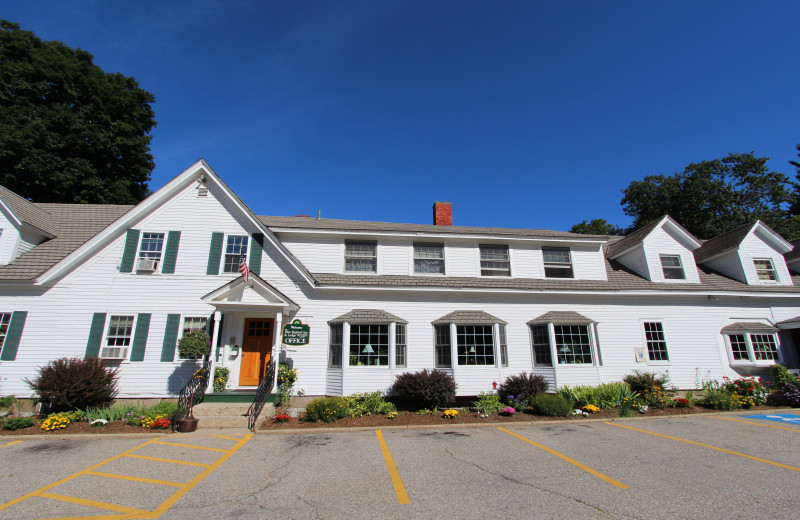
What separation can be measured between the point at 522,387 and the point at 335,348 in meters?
7.08

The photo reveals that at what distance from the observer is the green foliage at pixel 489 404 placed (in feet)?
39.8

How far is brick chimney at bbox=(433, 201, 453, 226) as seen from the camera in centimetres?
2062

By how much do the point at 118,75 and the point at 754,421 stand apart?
145 feet

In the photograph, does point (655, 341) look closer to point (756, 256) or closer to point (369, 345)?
point (756, 256)

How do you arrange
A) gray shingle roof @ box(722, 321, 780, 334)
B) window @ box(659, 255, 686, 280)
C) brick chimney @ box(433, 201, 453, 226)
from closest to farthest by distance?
gray shingle roof @ box(722, 321, 780, 334) → window @ box(659, 255, 686, 280) → brick chimney @ box(433, 201, 453, 226)

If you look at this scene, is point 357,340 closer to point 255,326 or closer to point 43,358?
point 255,326

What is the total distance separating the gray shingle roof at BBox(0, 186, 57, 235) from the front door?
959 cm

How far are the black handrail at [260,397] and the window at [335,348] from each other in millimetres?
2160

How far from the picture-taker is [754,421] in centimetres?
1079

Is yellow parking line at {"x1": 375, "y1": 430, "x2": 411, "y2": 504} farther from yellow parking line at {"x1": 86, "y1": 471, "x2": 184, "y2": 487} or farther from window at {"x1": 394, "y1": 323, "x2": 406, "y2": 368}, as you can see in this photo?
window at {"x1": 394, "y1": 323, "x2": 406, "y2": 368}

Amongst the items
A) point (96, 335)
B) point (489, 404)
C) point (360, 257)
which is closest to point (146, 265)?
point (96, 335)

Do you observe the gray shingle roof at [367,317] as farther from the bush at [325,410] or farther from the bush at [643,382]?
the bush at [643,382]

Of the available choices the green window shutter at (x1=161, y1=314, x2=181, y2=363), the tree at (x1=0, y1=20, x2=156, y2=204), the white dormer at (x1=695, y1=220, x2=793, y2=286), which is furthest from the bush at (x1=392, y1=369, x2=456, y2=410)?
the tree at (x1=0, y1=20, x2=156, y2=204)

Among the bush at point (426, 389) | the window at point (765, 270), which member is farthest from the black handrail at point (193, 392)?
the window at point (765, 270)
